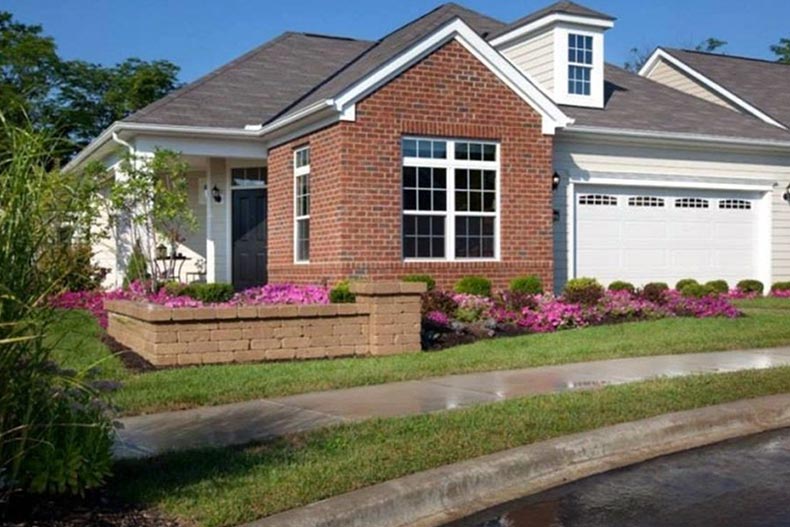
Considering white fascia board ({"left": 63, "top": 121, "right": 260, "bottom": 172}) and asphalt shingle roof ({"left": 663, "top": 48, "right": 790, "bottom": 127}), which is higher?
asphalt shingle roof ({"left": 663, "top": 48, "right": 790, "bottom": 127})

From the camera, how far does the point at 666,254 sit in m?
19.6

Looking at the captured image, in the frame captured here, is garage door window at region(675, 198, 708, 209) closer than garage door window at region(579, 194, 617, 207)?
No

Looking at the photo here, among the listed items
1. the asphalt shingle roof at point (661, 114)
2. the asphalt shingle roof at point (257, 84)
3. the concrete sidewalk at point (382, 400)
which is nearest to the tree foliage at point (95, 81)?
the asphalt shingle roof at point (257, 84)

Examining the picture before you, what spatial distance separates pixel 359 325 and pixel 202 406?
344 cm

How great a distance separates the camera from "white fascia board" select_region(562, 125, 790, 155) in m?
18.3

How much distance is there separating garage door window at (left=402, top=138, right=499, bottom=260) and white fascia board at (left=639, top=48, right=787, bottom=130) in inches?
369

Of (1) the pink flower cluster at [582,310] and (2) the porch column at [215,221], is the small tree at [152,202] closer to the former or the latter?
(2) the porch column at [215,221]

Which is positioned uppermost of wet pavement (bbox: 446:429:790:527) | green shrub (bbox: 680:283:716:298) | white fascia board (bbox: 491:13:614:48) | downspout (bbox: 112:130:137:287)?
white fascia board (bbox: 491:13:614:48)

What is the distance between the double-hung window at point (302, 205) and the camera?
666 inches

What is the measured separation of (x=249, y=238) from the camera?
788 inches

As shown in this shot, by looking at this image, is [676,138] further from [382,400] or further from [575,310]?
[382,400]

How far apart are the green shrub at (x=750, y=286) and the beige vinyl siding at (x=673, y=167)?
0.83m

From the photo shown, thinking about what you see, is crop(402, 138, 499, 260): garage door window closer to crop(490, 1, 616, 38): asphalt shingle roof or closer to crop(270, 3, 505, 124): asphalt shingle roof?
crop(270, 3, 505, 124): asphalt shingle roof

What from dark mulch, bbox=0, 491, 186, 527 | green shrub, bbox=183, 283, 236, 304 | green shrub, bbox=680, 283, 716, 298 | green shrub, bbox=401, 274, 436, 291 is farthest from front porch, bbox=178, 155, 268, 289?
dark mulch, bbox=0, 491, 186, 527
